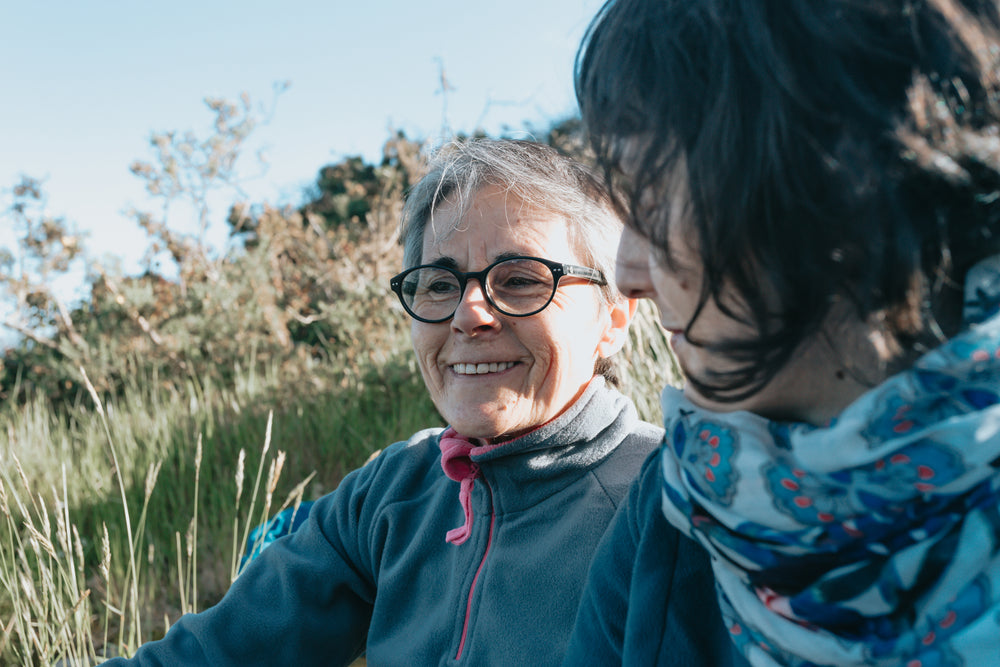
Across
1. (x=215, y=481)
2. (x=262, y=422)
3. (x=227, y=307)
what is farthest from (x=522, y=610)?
(x=227, y=307)

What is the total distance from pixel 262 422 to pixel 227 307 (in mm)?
2507

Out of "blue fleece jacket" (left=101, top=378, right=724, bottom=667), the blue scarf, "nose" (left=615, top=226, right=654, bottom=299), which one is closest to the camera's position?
the blue scarf

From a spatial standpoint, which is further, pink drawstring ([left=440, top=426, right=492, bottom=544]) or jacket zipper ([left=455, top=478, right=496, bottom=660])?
pink drawstring ([left=440, top=426, right=492, bottom=544])

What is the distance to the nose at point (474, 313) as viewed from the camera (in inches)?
74.4

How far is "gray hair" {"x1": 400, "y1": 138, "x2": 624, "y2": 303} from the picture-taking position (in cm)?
194

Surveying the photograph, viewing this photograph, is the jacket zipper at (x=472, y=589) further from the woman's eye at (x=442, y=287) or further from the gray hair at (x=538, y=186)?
the gray hair at (x=538, y=186)

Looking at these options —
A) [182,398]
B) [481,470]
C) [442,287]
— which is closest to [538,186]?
[442,287]

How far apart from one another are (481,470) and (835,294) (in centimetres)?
113

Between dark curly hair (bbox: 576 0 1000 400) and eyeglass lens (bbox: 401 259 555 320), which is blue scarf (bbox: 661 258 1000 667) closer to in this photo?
dark curly hair (bbox: 576 0 1000 400)

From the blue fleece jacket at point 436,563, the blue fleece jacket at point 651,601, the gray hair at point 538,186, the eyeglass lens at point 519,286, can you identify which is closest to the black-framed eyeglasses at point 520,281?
the eyeglass lens at point 519,286

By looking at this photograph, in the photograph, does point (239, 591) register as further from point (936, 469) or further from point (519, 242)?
point (936, 469)

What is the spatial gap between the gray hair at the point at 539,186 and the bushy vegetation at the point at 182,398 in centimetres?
45

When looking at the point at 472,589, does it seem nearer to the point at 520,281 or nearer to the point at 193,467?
the point at 520,281

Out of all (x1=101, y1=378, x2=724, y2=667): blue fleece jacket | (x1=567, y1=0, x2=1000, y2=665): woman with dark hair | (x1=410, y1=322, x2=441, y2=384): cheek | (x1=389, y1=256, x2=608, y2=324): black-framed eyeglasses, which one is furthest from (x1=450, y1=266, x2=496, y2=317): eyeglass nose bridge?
(x1=567, y1=0, x2=1000, y2=665): woman with dark hair
